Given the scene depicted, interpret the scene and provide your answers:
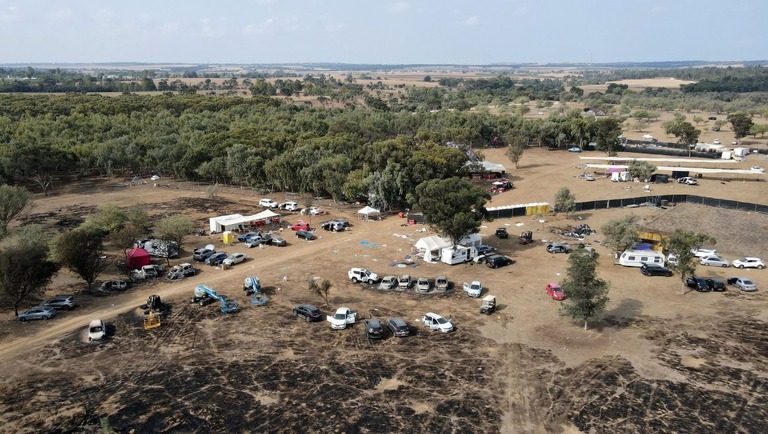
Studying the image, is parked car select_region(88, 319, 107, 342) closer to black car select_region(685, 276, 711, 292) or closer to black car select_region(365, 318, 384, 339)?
black car select_region(365, 318, 384, 339)

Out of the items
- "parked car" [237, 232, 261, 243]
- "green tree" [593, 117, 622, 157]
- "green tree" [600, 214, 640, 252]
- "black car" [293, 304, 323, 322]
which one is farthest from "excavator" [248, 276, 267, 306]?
"green tree" [593, 117, 622, 157]

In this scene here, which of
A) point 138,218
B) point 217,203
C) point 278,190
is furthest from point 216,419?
point 278,190

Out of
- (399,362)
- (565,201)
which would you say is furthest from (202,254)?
(565,201)

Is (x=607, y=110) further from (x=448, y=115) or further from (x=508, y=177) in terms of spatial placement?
(x=508, y=177)

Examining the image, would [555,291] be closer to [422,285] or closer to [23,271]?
[422,285]

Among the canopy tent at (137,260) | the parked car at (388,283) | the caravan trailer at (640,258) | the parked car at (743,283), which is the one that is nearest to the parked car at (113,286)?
the canopy tent at (137,260)

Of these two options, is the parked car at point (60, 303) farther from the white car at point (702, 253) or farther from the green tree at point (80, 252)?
the white car at point (702, 253)
